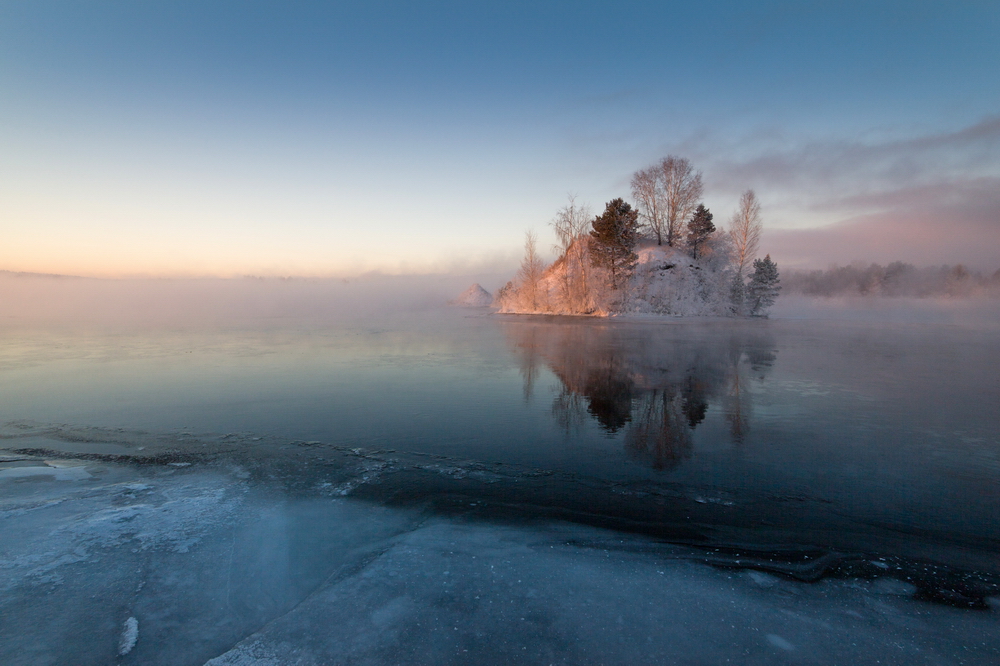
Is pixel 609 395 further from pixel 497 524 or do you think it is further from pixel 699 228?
pixel 699 228

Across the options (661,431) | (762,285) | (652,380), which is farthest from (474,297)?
(661,431)

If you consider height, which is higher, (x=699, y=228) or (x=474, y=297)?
(x=699, y=228)

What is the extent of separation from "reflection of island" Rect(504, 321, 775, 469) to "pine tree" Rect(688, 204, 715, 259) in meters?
25.3

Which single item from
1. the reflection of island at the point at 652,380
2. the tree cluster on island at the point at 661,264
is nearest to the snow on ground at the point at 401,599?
the reflection of island at the point at 652,380

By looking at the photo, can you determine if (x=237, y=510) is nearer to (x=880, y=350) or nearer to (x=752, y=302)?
(x=880, y=350)

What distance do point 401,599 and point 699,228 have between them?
53130 millimetres

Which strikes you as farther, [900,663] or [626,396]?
[626,396]

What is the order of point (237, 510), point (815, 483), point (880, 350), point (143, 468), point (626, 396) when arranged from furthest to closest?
point (880, 350) < point (626, 396) < point (143, 468) < point (815, 483) < point (237, 510)

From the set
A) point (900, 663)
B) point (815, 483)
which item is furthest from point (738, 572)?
point (815, 483)

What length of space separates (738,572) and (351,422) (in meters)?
8.15

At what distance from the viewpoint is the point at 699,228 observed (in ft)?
166

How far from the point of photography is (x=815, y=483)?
737 cm

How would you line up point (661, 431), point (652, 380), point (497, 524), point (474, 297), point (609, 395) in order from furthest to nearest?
1. point (474, 297)
2. point (652, 380)
3. point (609, 395)
4. point (661, 431)
5. point (497, 524)

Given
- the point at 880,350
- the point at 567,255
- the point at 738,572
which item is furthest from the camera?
the point at 567,255
